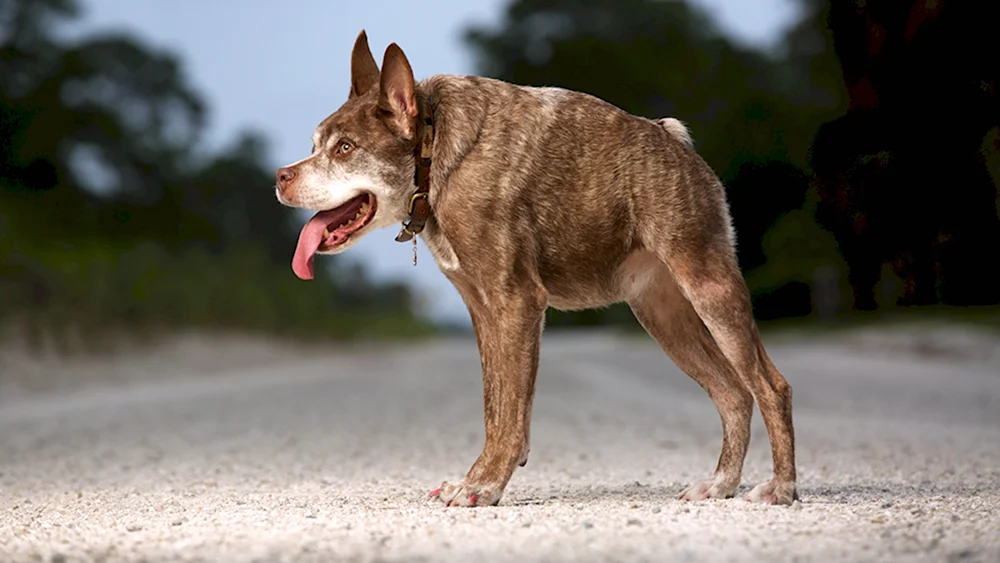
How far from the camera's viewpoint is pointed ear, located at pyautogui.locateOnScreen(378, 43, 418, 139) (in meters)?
5.11

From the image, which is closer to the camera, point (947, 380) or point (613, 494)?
point (613, 494)

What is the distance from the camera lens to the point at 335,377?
2048 centimetres

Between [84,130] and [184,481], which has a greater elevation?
[84,130]

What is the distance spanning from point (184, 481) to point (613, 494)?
2.95m

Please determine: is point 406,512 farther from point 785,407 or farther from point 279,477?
point 279,477

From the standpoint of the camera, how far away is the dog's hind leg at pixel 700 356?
5.55 metres

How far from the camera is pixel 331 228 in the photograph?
5.34 m

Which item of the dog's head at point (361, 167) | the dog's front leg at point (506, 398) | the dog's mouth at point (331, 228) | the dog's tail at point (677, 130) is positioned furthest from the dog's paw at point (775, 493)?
the dog's mouth at point (331, 228)

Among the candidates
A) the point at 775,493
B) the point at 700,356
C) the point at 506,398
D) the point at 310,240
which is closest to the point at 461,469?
the point at 700,356

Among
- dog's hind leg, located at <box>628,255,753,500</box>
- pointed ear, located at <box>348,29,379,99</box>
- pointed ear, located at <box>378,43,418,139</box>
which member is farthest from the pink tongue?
dog's hind leg, located at <box>628,255,753,500</box>

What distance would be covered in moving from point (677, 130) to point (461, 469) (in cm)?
311

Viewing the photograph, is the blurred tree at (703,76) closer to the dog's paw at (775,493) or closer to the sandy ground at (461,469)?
the sandy ground at (461,469)

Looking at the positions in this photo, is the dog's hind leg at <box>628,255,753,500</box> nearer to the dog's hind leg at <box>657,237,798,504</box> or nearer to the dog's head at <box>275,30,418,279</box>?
the dog's hind leg at <box>657,237,798,504</box>

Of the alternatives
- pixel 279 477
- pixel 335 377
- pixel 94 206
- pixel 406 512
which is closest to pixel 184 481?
pixel 279 477
